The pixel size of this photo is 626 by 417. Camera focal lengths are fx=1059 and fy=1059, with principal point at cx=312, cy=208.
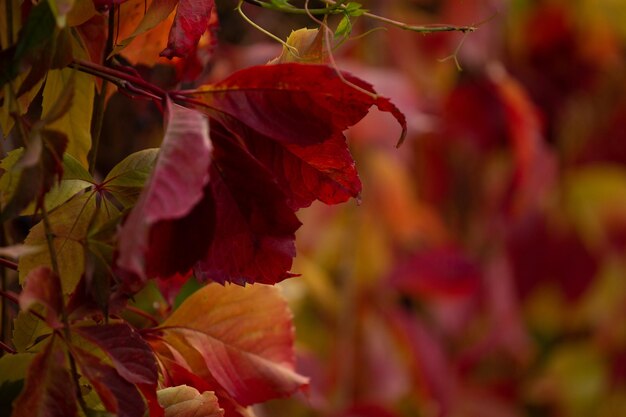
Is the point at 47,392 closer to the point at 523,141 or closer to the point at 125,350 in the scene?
the point at 125,350

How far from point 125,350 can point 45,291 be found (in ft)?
0.10

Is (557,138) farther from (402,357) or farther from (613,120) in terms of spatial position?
(402,357)

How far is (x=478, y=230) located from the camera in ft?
5.71

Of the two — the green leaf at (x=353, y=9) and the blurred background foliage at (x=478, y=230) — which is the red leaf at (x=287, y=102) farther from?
the blurred background foliage at (x=478, y=230)

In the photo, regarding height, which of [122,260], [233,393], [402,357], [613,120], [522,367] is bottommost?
[522,367]

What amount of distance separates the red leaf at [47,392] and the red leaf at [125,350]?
13 millimetres

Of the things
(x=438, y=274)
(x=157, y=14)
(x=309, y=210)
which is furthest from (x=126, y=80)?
(x=438, y=274)

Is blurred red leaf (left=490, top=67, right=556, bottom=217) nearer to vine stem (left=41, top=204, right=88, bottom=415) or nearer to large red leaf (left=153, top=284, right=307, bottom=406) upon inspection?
large red leaf (left=153, top=284, right=307, bottom=406)

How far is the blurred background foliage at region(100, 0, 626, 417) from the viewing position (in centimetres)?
128

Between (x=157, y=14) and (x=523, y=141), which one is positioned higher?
(x=157, y=14)

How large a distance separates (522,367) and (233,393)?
1499 millimetres

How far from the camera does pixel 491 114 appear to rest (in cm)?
160

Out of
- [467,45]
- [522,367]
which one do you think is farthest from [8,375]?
[522,367]

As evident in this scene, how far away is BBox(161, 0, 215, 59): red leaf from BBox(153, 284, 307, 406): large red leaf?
0.33 feet
